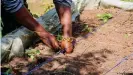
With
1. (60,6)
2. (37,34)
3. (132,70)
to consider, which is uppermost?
(60,6)

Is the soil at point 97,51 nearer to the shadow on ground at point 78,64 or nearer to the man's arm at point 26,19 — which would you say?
the shadow on ground at point 78,64

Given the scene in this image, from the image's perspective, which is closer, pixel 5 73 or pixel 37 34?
pixel 5 73

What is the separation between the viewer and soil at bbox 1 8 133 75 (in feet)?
11.5

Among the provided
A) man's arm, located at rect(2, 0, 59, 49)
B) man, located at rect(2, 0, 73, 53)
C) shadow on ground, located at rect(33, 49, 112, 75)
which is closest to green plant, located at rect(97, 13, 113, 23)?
man, located at rect(2, 0, 73, 53)

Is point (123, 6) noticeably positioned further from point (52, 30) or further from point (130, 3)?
point (52, 30)

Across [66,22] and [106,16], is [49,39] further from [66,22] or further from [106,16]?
[106,16]

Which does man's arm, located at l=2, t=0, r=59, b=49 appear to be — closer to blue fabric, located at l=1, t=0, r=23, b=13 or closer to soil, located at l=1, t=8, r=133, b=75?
blue fabric, located at l=1, t=0, r=23, b=13

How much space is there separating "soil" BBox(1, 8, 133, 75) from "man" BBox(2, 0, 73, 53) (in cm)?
13

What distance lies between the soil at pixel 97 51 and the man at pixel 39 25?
13 centimetres

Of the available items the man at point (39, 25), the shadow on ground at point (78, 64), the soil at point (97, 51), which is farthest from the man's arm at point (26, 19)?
the shadow on ground at point (78, 64)

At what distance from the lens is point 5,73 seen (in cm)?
330

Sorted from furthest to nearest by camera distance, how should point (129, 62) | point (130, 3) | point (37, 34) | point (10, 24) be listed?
1. point (130, 3)
2. point (10, 24)
3. point (37, 34)
4. point (129, 62)

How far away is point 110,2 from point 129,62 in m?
2.06

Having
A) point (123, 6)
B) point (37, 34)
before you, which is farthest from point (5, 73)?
point (123, 6)
